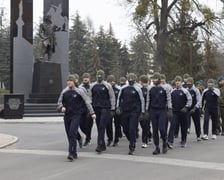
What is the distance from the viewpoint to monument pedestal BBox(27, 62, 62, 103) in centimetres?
2830

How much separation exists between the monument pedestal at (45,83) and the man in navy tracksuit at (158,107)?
17.8 m

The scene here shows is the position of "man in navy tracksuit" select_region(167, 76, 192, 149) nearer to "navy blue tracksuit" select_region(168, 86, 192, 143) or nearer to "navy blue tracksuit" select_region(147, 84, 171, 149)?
"navy blue tracksuit" select_region(168, 86, 192, 143)

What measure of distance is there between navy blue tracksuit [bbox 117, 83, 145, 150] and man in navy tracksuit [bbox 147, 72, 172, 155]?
0.29 metres

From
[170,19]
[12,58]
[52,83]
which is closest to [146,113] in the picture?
[52,83]

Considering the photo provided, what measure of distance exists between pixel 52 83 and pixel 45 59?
303 centimetres

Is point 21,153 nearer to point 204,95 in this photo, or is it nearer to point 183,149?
point 183,149

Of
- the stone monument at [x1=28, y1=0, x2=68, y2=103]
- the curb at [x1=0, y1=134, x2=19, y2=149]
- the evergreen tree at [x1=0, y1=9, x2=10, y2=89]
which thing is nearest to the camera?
the curb at [x1=0, y1=134, x2=19, y2=149]

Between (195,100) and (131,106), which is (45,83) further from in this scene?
(131,106)

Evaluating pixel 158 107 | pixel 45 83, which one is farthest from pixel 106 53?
pixel 158 107

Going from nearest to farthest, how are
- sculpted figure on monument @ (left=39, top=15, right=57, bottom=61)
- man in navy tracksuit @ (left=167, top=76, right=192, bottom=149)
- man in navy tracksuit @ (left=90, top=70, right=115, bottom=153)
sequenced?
man in navy tracksuit @ (left=90, top=70, right=115, bottom=153) < man in navy tracksuit @ (left=167, top=76, right=192, bottom=149) < sculpted figure on monument @ (left=39, top=15, right=57, bottom=61)

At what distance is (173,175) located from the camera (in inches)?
316

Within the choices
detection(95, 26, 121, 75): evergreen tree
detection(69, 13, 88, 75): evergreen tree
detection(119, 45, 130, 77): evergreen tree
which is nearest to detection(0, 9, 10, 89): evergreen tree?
detection(69, 13, 88, 75): evergreen tree

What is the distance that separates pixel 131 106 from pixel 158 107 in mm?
642

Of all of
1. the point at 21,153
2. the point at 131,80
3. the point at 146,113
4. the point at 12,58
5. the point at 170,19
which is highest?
the point at 170,19
